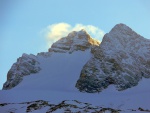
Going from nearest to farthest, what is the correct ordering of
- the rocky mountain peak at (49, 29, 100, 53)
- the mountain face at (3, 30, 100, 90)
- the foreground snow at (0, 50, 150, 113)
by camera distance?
the foreground snow at (0, 50, 150, 113) → the mountain face at (3, 30, 100, 90) → the rocky mountain peak at (49, 29, 100, 53)

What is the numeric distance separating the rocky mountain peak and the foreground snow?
4.71 m

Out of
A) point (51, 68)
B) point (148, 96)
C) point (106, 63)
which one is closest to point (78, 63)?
point (51, 68)

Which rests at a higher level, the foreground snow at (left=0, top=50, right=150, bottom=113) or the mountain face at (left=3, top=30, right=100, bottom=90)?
the mountain face at (left=3, top=30, right=100, bottom=90)

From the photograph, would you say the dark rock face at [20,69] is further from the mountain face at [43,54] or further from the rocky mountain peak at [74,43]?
the rocky mountain peak at [74,43]

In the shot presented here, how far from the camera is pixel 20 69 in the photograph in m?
127

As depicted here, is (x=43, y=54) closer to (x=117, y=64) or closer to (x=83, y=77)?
(x=83, y=77)

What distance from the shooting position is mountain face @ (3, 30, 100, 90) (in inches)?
4900

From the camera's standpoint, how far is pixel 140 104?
79875 mm

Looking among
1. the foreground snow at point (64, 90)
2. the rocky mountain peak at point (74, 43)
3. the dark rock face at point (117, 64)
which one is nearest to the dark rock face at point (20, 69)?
the foreground snow at point (64, 90)

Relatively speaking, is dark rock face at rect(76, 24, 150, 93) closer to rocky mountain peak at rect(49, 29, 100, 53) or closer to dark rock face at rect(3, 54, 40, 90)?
rocky mountain peak at rect(49, 29, 100, 53)

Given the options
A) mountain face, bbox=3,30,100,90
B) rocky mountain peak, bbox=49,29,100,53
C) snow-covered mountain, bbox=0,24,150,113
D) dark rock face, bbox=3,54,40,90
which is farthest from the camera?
rocky mountain peak, bbox=49,29,100,53

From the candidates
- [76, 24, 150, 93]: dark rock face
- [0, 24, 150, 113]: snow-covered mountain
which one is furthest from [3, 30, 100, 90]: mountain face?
[76, 24, 150, 93]: dark rock face

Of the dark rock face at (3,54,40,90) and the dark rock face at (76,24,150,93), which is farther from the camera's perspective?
the dark rock face at (3,54,40,90)

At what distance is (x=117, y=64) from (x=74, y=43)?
140 ft
